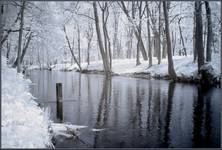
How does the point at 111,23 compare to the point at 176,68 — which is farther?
the point at 111,23

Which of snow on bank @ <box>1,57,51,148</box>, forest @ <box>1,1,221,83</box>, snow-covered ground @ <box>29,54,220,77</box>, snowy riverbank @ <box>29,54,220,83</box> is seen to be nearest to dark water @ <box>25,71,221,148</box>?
snow on bank @ <box>1,57,51,148</box>

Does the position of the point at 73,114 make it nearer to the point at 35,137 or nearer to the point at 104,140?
the point at 104,140

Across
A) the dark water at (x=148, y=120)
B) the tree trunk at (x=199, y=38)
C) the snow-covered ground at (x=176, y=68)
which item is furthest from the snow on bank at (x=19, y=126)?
the tree trunk at (x=199, y=38)

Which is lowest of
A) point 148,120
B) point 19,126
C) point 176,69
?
point 148,120

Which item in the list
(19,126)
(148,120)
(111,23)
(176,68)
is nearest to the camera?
(19,126)

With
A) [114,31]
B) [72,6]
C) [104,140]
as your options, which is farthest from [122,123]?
[114,31]

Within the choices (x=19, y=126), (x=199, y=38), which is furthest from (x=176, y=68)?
(x=19, y=126)

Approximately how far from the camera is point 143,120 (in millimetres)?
12211

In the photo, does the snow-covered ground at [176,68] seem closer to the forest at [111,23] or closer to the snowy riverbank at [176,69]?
the snowy riverbank at [176,69]

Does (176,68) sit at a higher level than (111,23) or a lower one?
lower

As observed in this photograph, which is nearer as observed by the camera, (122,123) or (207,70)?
(122,123)

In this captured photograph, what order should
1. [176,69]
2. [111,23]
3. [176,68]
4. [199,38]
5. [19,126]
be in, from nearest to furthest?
1. [19,126]
2. [199,38]
3. [176,69]
4. [176,68]
5. [111,23]

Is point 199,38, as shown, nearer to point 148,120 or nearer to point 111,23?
point 148,120

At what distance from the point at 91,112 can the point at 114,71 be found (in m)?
29.2
